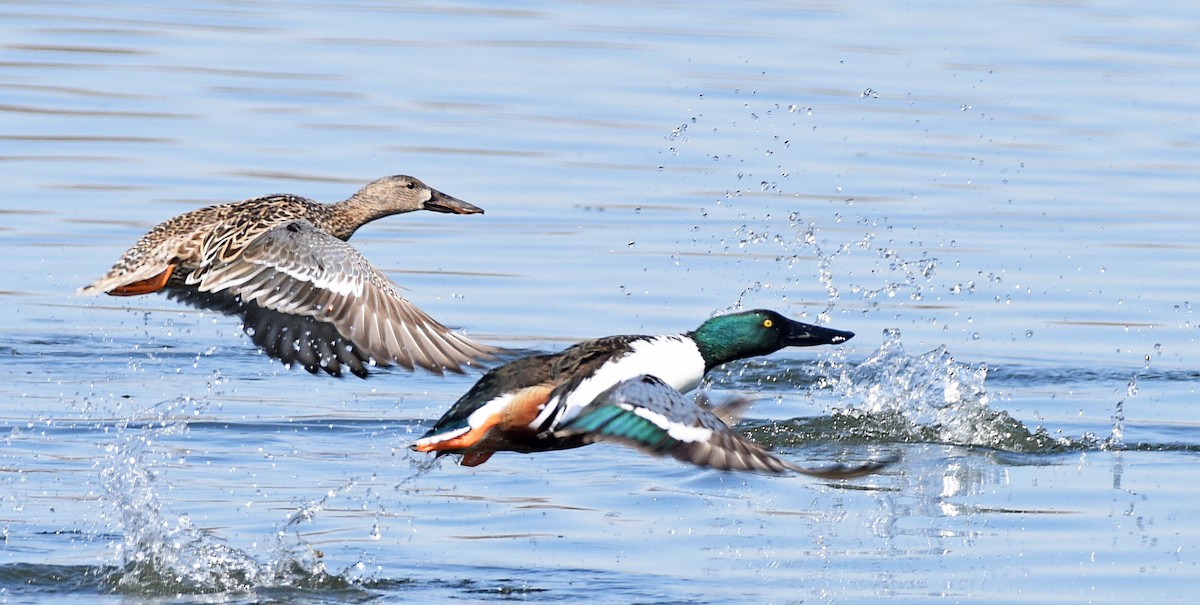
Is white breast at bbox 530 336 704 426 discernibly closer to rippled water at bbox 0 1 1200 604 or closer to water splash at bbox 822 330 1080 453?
rippled water at bbox 0 1 1200 604

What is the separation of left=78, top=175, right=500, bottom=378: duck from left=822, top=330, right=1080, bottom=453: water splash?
2424 mm

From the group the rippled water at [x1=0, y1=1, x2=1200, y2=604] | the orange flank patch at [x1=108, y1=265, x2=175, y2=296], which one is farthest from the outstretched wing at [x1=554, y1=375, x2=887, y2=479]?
the orange flank patch at [x1=108, y1=265, x2=175, y2=296]

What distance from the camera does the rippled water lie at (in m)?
7.25

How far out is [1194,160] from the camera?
47.1 ft

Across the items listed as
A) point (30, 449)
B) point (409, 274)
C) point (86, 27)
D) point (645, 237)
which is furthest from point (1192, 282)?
point (86, 27)

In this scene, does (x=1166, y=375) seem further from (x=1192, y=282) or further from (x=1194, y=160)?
(x=1194, y=160)

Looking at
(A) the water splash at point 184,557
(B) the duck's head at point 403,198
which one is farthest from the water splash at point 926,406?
(A) the water splash at point 184,557

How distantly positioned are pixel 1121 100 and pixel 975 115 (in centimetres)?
127

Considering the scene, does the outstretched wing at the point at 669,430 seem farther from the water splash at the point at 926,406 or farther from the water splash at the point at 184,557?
the water splash at the point at 926,406

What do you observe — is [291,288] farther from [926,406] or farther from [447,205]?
[926,406]

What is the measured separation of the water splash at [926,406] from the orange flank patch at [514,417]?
2341mm

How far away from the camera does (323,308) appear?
24.9 feet

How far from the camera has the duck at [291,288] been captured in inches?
291

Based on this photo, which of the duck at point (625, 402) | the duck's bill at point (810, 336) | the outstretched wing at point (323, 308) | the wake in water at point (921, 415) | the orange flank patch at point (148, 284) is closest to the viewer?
the duck at point (625, 402)
